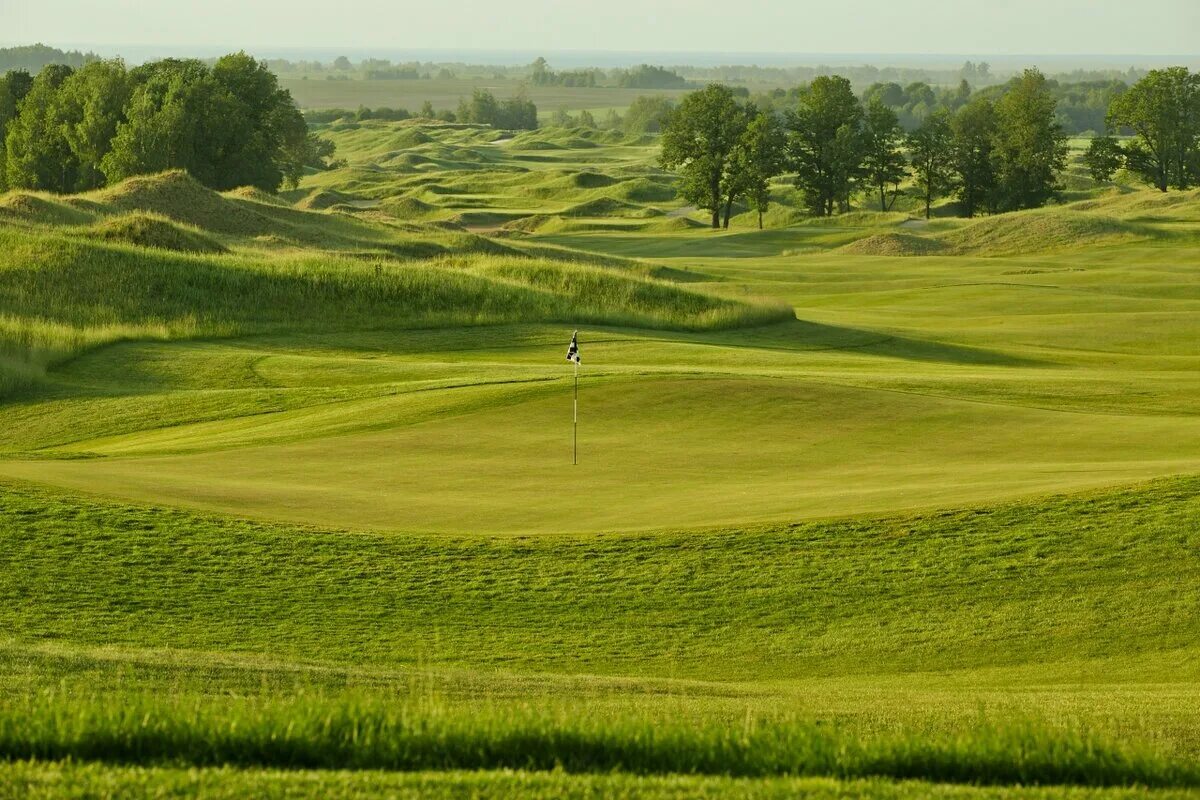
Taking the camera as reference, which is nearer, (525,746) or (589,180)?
(525,746)

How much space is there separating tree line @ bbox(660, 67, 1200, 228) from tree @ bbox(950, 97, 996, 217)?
70 millimetres

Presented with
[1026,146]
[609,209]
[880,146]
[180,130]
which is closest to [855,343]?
[180,130]

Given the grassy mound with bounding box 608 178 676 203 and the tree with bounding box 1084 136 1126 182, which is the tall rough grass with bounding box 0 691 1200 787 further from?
the grassy mound with bounding box 608 178 676 203

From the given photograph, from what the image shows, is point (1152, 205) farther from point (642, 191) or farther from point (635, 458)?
point (635, 458)

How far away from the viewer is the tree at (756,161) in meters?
93.1

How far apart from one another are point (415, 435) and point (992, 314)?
110 ft

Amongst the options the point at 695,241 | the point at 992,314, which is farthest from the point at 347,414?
the point at 695,241

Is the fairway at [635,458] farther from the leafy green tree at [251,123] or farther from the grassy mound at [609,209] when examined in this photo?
the grassy mound at [609,209]

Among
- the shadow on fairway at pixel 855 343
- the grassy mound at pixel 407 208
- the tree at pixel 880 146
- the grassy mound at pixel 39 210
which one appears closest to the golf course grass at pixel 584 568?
the shadow on fairway at pixel 855 343

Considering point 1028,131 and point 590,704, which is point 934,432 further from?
point 1028,131

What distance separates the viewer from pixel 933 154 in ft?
332

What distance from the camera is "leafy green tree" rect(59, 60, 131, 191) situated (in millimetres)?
82562

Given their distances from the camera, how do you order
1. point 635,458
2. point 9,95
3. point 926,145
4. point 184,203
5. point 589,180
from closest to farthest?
point 635,458
point 184,203
point 926,145
point 9,95
point 589,180

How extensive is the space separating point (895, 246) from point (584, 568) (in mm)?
69506
